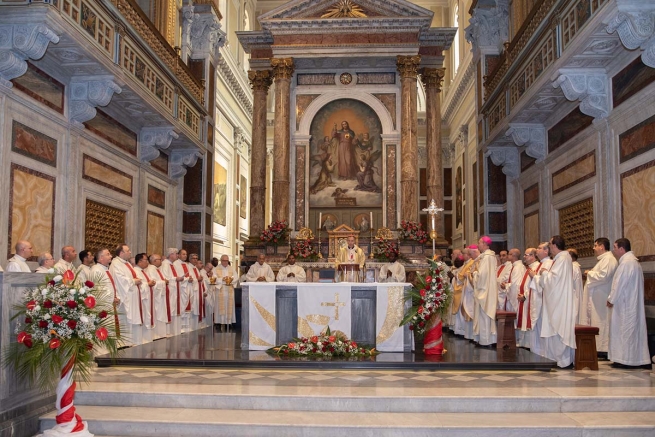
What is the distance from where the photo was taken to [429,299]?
9.84 metres

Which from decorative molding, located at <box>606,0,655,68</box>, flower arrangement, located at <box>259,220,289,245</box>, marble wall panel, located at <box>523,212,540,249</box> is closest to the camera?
decorative molding, located at <box>606,0,655,68</box>

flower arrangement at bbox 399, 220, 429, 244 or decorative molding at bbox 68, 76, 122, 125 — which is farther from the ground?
decorative molding at bbox 68, 76, 122, 125

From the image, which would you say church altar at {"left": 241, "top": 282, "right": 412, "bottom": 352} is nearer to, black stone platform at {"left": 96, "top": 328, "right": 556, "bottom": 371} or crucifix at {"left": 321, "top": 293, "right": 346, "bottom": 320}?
crucifix at {"left": 321, "top": 293, "right": 346, "bottom": 320}

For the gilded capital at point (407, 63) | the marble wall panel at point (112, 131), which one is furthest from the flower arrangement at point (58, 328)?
the gilded capital at point (407, 63)

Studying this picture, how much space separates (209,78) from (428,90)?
659 centimetres

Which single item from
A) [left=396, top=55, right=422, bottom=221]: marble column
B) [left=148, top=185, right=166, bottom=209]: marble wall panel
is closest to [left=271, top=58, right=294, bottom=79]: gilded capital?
[left=396, top=55, right=422, bottom=221]: marble column

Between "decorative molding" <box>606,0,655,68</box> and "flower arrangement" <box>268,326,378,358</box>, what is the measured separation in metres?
5.62

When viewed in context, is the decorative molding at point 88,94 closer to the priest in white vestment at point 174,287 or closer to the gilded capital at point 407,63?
the priest in white vestment at point 174,287

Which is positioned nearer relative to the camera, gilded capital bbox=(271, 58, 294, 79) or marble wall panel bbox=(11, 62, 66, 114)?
marble wall panel bbox=(11, 62, 66, 114)

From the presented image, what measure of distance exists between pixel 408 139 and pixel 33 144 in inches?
405

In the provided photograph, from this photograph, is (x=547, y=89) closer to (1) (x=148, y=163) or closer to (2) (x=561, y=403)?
(2) (x=561, y=403)

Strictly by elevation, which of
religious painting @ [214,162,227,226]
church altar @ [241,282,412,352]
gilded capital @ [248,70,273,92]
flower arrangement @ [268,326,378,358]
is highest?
gilded capital @ [248,70,273,92]

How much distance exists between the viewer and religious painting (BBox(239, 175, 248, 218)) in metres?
28.8

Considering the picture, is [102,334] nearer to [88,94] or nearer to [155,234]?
[88,94]
